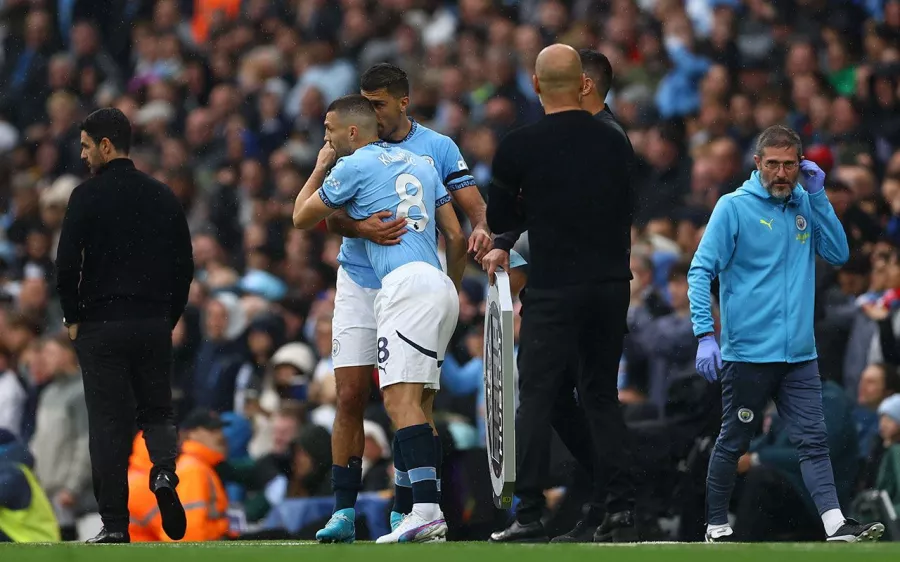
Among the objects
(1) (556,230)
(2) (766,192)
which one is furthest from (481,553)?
(2) (766,192)

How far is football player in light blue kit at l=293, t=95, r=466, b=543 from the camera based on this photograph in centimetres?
861

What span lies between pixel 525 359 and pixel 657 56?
9.72 meters

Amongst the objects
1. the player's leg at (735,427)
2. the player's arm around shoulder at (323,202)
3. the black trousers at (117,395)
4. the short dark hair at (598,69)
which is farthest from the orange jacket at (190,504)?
the short dark hair at (598,69)

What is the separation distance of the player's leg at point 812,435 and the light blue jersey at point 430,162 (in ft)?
6.53

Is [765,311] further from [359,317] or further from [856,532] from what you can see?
[359,317]

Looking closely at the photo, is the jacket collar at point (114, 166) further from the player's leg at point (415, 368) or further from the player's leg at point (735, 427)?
the player's leg at point (735, 427)

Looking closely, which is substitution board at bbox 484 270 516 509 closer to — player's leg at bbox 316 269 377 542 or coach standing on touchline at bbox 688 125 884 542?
player's leg at bbox 316 269 377 542

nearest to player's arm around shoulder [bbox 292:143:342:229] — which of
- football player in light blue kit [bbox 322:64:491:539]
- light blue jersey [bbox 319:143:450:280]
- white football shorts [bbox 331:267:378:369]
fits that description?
light blue jersey [bbox 319:143:450:280]

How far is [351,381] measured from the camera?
902cm

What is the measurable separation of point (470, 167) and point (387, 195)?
8455 millimetres

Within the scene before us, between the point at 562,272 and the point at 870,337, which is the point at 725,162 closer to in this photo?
the point at 870,337

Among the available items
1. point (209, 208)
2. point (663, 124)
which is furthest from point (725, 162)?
point (209, 208)

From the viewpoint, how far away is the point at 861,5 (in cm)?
1709

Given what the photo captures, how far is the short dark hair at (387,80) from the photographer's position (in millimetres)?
9188
